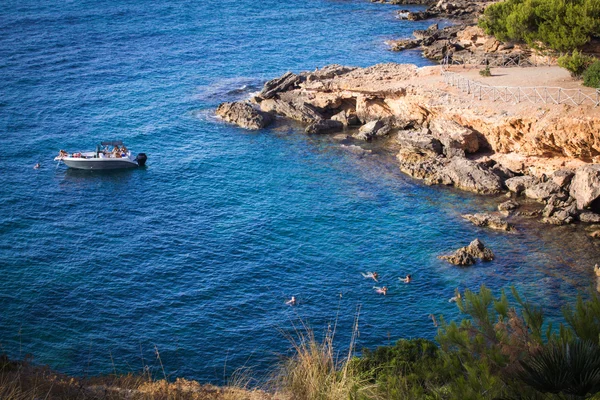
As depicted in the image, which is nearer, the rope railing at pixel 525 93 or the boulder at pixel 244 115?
the rope railing at pixel 525 93

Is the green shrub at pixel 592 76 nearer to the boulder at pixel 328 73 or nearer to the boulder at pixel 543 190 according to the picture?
the boulder at pixel 543 190

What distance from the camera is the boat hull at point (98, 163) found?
7019cm

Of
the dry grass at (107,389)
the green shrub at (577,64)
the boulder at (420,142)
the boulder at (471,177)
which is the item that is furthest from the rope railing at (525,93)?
the dry grass at (107,389)

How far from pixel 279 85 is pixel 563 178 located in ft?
125

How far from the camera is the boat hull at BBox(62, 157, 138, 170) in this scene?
70.2 meters

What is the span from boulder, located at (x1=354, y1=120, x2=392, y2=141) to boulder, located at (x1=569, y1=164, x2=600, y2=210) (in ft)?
75.6

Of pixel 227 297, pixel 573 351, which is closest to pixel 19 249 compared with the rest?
pixel 227 297

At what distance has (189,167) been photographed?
233 feet

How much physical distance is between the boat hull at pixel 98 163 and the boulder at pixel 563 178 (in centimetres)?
4075

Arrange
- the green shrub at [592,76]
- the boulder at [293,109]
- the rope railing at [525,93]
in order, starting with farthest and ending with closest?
the boulder at [293,109] < the green shrub at [592,76] < the rope railing at [525,93]

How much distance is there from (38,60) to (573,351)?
9531 centimetres

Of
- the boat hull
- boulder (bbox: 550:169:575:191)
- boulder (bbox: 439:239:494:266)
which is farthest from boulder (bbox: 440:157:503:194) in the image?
the boat hull

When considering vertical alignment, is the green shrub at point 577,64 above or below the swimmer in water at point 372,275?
above

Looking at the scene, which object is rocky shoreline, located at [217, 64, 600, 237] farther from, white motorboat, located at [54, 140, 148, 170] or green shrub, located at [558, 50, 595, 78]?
white motorboat, located at [54, 140, 148, 170]
